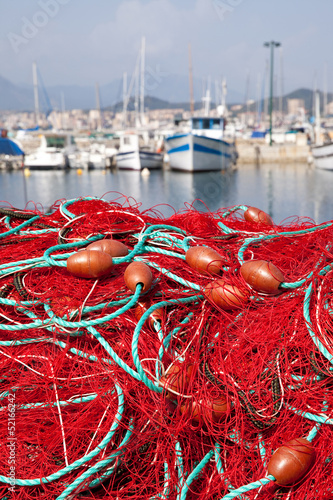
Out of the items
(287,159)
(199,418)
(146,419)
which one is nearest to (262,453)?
(199,418)

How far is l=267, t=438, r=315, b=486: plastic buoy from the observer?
5.28ft

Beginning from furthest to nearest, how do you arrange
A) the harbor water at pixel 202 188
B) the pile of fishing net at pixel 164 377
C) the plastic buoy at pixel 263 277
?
the harbor water at pixel 202 188, the plastic buoy at pixel 263 277, the pile of fishing net at pixel 164 377

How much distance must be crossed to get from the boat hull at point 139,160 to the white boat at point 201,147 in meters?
2.42

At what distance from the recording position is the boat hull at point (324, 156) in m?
30.2

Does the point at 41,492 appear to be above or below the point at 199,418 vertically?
below

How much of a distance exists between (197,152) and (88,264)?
3002 cm

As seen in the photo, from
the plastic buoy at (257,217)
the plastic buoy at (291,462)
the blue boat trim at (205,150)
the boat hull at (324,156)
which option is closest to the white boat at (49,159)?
the blue boat trim at (205,150)

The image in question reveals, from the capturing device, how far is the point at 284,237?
266 centimetres

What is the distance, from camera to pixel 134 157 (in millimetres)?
34812

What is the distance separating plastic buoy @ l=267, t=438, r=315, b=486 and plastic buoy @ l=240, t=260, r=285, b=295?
2.16 feet

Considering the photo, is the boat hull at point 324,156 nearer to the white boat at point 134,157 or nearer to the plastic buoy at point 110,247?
the white boat at point 134,157

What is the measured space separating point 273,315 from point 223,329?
24cm

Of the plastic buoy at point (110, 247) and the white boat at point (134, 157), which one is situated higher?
the white boat at point (134, 157)

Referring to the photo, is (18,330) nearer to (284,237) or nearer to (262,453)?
(262,453)
